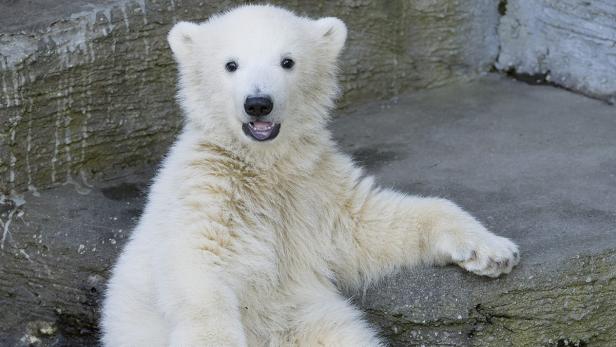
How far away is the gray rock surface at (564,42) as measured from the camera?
18.0 feet

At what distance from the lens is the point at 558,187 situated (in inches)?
173

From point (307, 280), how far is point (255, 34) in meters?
0.92

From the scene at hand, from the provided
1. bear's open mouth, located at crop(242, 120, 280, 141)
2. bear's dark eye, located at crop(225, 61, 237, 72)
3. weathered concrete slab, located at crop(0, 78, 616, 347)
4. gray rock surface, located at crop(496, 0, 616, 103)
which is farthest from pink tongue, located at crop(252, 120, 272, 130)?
gray rock surface, located at crop(496, 0, 616, 103)

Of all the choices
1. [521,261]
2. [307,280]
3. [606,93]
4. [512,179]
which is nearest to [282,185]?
[307,280]

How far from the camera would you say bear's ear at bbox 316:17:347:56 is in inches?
159

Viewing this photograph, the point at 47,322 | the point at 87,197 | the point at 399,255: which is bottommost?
the point at 47,322

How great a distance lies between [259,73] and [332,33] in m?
0.58

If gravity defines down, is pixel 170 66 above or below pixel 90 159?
above

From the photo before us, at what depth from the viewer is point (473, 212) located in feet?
14.0

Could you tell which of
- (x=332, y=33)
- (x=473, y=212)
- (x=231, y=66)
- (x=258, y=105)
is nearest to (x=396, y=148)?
(x=473, y=212)

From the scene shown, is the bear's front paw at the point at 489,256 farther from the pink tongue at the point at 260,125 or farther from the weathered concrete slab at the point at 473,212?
the pink tongue at the point at 260,125

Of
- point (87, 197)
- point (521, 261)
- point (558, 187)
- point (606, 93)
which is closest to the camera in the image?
point (521, 261)

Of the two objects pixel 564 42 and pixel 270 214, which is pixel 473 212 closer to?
pixel 270 214

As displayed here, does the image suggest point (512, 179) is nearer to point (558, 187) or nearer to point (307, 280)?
point (558, 187)
